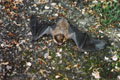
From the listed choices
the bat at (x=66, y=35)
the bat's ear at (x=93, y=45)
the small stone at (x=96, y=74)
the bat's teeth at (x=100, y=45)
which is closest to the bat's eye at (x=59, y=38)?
the bat at (x=66, y=35)

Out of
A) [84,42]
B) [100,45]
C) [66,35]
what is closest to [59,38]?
[66,35]

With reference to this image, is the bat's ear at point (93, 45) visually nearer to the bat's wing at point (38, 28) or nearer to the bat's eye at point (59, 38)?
the bat's eye at point (59, 38)

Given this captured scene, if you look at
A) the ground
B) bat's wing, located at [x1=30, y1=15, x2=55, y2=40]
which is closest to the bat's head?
the ground

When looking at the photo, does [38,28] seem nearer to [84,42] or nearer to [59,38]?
[59,38]

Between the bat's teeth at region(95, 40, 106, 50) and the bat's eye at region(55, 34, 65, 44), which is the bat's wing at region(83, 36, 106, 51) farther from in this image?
the bat's eye at region(55, 34, 65, 44)

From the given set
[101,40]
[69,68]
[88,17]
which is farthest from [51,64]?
[88,17]
